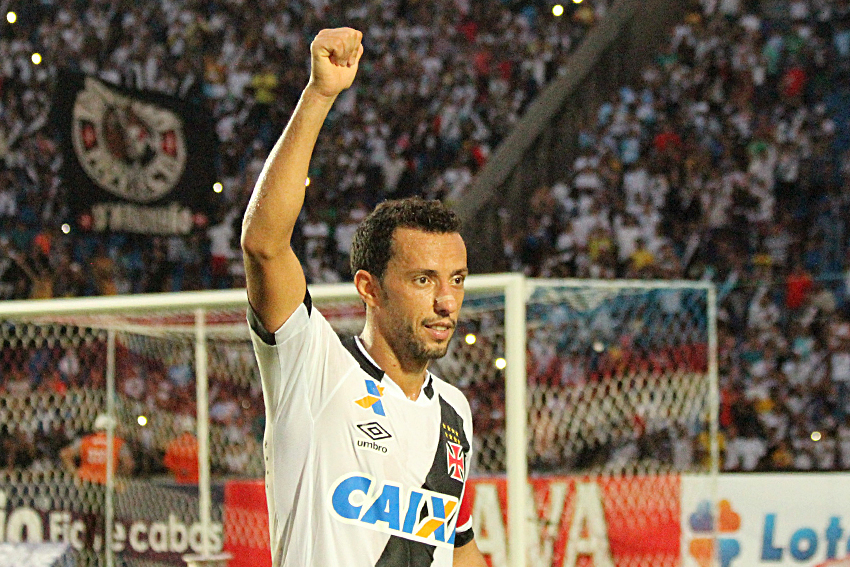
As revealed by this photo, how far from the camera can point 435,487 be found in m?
2.57

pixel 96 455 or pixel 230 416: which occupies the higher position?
pixel 230 416

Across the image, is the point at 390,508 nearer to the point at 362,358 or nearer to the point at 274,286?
the point at 362,358

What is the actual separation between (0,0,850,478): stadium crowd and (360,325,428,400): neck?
169 inches

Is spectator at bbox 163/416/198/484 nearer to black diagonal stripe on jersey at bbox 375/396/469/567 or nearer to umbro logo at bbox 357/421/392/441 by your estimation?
black diagonal stripe on jersey at bbox 375/396/469/567

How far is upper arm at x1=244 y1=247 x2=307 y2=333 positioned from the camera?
7.36 feet

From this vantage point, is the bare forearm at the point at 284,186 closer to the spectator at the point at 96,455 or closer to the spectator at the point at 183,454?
the spectator at the point at 183,454

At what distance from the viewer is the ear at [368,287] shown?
8.52 ft

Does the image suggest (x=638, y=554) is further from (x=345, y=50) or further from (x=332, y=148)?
(x=332, y=148)

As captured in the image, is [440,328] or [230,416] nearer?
[440,328]

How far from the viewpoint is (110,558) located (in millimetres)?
5930

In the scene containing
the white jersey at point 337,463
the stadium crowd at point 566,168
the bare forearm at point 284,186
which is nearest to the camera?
the bare forearm at point 284,186

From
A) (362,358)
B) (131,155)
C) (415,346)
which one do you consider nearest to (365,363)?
(362,358)

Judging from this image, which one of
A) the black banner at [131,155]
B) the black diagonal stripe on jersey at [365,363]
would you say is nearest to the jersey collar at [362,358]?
the black diagonal stripe on jersey at [365,363]

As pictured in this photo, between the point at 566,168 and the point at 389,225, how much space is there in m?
9.32
